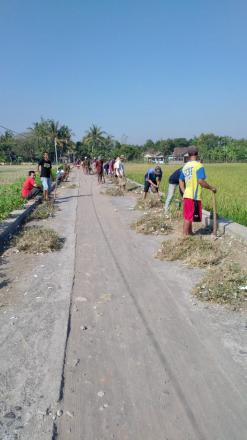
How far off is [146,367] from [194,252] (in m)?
3.49

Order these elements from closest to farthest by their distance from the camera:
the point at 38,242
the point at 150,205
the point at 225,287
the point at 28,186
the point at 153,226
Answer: the point at 225,287, the point at 38,242, the point at 153,226, the point at 150,205, the point at 28,186

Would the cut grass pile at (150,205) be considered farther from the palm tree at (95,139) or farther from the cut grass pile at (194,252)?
the palm tree at (95,139)

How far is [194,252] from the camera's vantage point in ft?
21.9

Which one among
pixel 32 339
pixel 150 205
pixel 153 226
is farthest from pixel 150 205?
pixel 32 339

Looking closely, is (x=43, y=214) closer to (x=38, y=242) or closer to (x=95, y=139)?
(x=38, y=242)

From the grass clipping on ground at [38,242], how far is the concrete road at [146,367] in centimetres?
179

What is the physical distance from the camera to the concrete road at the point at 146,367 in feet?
8.97

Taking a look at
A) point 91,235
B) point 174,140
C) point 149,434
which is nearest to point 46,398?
point 149,434

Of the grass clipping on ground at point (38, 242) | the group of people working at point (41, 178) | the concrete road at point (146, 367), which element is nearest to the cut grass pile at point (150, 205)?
the group of people working at point (41, 178)

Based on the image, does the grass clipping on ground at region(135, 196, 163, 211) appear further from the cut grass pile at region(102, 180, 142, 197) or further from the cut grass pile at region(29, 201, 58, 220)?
the cut grass pile at region(102, 180, 142, 197)

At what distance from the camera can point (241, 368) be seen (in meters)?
3.38

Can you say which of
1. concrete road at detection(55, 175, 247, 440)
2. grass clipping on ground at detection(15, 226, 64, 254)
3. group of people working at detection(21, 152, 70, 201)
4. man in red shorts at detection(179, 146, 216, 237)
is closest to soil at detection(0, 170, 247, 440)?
concrete road at detection(55, 175, 247, 440)

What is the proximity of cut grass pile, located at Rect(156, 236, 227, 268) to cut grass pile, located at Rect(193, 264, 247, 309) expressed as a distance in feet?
2.26

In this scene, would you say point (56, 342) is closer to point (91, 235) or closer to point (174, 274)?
Answer: point (174, 274)
